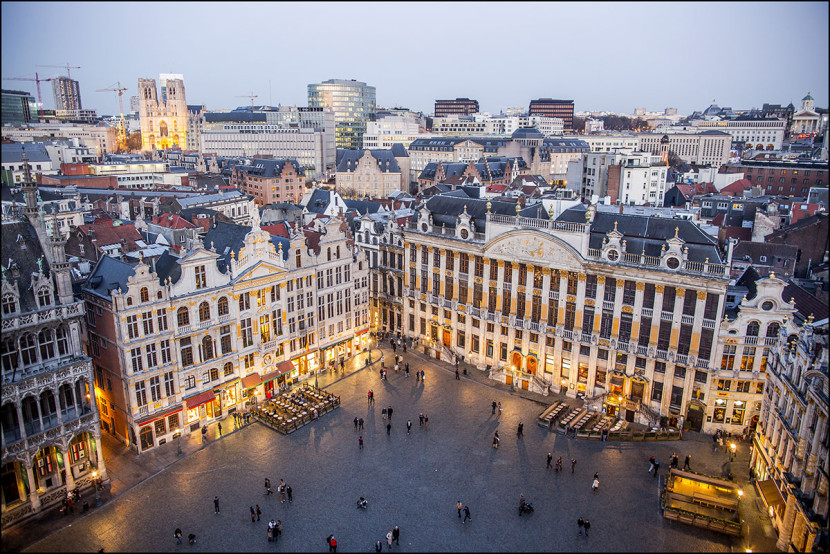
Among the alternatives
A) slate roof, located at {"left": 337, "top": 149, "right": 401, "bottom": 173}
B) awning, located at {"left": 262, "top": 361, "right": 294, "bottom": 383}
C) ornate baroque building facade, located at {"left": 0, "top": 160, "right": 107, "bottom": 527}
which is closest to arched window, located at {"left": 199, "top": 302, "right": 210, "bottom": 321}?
awning, located at {"left": 262, "top": 361, "right": 294, "bottom": 383}

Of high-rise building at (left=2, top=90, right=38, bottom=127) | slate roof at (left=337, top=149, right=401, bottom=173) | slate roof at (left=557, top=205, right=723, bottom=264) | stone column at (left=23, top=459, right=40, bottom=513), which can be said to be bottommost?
stone column at (left=23, top=459, right=40, bottom=513)

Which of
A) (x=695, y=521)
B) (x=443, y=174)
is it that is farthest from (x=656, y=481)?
(x=443, y=174)

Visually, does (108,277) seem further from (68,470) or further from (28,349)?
(68,470)

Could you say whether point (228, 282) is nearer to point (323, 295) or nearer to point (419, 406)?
point (323, 295)

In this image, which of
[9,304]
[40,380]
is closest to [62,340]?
[40,380]

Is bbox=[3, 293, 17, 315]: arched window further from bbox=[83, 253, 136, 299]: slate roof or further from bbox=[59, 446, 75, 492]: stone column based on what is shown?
bbox=[59, 446, 75, 492]: stone column

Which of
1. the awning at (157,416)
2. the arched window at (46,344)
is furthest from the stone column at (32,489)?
the awning at (157,416)

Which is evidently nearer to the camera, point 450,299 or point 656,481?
point 656,481
